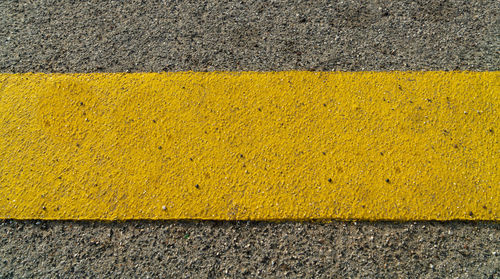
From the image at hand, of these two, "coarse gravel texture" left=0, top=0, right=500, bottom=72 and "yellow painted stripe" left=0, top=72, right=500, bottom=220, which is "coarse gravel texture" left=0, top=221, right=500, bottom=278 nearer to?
"yellow painted stripe" left=0, top=72, right=500, bottom=220

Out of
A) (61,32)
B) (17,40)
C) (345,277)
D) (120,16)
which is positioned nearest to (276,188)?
(345,277)

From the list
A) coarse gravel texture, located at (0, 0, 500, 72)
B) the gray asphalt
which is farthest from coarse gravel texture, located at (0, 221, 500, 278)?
coarse gravel texture, located at (0, 0, 500, 72)

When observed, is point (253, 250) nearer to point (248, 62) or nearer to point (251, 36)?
point (248, 62)

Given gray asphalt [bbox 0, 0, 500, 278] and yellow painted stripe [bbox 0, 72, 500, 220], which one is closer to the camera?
gray asphalt [bbox 0, 0, 500, 278]

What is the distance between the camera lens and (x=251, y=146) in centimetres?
238

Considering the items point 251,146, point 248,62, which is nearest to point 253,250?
point 251,146

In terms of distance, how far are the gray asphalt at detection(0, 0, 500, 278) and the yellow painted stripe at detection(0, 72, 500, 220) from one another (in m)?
0.09

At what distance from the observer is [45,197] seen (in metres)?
2.28

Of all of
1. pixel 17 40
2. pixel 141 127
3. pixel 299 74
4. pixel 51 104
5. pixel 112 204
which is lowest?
pixel 112 204

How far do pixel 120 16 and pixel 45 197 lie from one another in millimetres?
1567

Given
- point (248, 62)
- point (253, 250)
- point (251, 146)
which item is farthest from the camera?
point (248, 62)

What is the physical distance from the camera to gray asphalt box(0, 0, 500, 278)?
81.0 inches

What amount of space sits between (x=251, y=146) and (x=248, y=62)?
718 millimetres

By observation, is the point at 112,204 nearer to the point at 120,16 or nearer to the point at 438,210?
the point at 120,16
